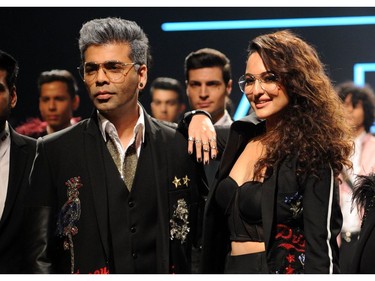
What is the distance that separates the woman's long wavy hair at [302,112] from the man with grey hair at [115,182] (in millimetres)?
313

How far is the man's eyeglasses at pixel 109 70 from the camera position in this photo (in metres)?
3.22

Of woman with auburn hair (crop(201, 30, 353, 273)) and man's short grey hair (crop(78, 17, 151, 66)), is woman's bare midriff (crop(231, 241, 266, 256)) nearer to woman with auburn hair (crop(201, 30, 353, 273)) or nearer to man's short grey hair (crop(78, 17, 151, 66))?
woman with auburn hair (crop(201, 30, 353, 273))

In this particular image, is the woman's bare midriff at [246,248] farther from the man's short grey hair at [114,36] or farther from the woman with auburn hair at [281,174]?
the man's short grey hair at [114,36]

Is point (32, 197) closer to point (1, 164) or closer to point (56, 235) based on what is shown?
point (56, 235)

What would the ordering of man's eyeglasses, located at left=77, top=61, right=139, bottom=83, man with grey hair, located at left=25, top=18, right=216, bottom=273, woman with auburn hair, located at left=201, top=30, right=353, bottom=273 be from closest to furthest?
woman with auburn hair, located at left=201, top=30, right=353, bottom=273 < man with grey hair, located at left=25, top=18, right=216, bottom=273 < man's eyeglasses, located at left=77, top=61, right=139, bottom=83

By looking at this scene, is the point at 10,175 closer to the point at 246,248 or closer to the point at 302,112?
the point at 246,248

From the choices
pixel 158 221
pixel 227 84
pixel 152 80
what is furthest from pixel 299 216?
pixel 152 80

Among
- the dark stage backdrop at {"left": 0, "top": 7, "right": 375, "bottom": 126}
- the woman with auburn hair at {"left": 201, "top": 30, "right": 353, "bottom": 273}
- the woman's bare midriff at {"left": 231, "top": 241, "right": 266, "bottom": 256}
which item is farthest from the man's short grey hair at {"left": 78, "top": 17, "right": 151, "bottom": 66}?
the dark stage backdrop at {"left": 0, "top": 7, "right": 375, "bottom": 126}

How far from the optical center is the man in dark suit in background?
11.0 feet

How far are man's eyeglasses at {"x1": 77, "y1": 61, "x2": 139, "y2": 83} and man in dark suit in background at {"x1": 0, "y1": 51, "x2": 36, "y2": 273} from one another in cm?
49

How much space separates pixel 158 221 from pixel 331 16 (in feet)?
7.69

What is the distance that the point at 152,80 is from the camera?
492cm

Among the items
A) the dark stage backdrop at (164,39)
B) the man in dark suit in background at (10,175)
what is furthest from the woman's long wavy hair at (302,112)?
the dark stage backdrop at (164,39)

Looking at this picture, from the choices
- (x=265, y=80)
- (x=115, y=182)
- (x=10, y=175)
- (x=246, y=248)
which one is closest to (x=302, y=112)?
(x=265, y=80)
